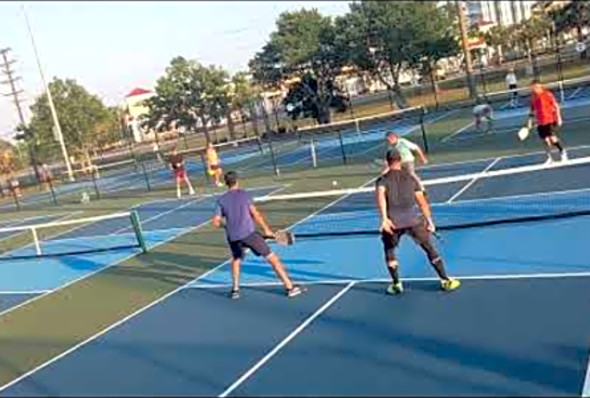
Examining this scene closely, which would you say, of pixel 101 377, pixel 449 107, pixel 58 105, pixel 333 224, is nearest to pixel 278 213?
→ pixel 333 224

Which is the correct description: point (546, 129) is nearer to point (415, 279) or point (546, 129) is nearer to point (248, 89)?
point (415, 279)

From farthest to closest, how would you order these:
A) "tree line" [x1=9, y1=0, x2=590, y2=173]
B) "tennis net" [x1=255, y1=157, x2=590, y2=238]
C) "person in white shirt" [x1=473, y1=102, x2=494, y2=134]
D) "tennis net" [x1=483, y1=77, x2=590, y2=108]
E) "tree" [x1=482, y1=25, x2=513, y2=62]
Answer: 1. "tree line" [x1=9, y1=0, x2=590, y2=173]
2. "tennis net" [x1=483, y1=77, x2=590, y2=108]
3. "person in white shirt" [x1=473, y1=102, x2=494, y2=134]
4. "tennis net" [x1=255, y1=157, x2=590, y2=238]
5. "tree" [x1=482, y1=25, x2=513, y2=62]

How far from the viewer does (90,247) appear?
1617 cm

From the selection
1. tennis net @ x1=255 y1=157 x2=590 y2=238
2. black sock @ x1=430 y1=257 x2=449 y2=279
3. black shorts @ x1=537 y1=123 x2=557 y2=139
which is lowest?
tennis net @ x1=255 y1=157 x2=590 y2=238

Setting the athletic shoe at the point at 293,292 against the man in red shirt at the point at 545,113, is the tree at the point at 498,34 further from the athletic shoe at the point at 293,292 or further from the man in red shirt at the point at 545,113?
the athletic shoe at the point at 293,292

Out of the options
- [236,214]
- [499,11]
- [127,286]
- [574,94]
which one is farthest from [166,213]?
[574,94]

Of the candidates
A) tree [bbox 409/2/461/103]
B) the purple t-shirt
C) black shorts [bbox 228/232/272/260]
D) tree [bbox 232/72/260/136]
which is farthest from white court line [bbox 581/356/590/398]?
tree [bbox 232/72/260/136]

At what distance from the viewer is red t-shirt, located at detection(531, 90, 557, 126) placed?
1393 centimetres

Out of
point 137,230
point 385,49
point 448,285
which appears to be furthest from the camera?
point 385,49

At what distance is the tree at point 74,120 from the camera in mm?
43969

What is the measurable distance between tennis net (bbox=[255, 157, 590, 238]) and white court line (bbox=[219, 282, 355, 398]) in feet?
11.1

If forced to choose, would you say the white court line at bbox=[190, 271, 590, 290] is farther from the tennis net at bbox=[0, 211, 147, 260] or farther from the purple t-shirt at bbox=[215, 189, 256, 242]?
the tennis net at bbox=[0, 211, 147, 260]

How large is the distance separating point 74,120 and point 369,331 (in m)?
40.9

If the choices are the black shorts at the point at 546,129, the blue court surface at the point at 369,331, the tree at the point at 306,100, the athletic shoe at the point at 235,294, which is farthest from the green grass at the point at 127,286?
the tree at the point at 306,100
